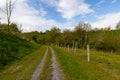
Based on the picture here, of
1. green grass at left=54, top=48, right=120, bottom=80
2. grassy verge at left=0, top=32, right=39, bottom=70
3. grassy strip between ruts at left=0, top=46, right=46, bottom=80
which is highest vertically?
grassy verge at left=0, top=32, right=39, bottom=70

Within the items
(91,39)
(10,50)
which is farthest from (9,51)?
(91,39)

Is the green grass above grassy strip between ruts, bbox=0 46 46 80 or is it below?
above

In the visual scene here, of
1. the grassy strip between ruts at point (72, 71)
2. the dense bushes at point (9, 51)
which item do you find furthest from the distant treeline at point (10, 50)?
the grassy strip between ruts at point (72, 71)

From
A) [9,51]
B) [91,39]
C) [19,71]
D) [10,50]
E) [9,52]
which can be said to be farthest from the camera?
[91,39]

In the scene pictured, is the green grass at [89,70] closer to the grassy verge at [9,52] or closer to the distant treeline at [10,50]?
the grassy verge at [9,52]

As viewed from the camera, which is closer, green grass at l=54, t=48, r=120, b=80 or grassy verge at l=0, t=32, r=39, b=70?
green grass at l=54, t=48, r=120, b=80

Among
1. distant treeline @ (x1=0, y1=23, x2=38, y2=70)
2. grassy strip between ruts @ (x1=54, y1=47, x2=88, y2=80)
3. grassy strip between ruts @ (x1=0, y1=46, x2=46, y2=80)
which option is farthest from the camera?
distant treeline @ (x1=0, y1=23, x2=38, y2=70)

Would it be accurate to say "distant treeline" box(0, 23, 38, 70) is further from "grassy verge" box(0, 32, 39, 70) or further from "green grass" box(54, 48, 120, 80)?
"green grass" box(54, 48, 120, 80)

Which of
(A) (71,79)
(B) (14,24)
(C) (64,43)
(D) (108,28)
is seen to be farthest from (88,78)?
(D) (108,28)

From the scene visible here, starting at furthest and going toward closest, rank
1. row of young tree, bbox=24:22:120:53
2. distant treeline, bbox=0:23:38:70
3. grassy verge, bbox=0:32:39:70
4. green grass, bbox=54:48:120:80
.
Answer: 1. row of young tree, bbox=24:22:120:53
2. distant treeline, bbox=0:23:38:70
3. grassy verge, bbox=0:32:39:70
4. green grass, bbox=54:48:120:80

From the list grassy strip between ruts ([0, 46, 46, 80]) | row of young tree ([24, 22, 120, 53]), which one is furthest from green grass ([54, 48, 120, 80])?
row of young tree ([24, 22, 120, 53])

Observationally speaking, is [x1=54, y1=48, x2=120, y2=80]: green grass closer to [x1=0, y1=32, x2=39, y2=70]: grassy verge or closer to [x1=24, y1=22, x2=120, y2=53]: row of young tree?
[x1=0, y1=32, x2=39, y2=70]: grassy verge

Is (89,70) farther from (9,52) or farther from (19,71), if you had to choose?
(9,52)

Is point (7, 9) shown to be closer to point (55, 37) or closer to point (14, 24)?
point (14, 24)
